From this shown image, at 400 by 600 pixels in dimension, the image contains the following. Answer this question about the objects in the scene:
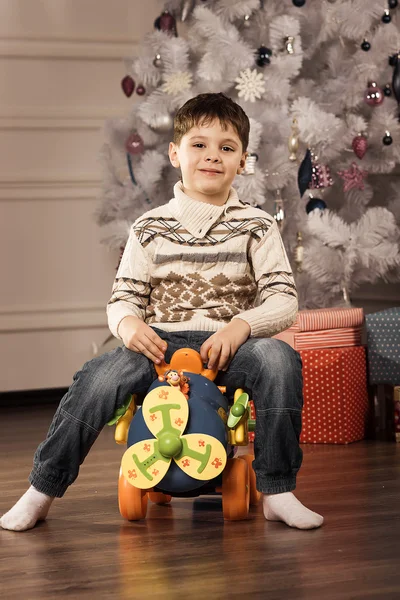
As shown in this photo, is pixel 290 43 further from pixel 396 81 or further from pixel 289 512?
pixel 289 512

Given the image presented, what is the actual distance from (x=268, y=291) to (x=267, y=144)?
3.60 feet

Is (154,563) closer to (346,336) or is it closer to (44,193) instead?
(346,336)

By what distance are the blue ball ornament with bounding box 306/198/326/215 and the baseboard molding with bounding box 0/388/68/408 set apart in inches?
44.0

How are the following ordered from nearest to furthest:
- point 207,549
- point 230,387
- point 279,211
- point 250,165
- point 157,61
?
point 207,549
point 230,387
point 250,165
point 279,211
point 157,61

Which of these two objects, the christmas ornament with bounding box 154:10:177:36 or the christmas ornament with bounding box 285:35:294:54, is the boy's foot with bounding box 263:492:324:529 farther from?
the christmas ornament with bounding box 154:10:177:36

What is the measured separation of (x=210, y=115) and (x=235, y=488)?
64 centimetres

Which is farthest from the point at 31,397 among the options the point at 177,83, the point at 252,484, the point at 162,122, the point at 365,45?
the point at 252,484

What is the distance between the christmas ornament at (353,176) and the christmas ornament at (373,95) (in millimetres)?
179

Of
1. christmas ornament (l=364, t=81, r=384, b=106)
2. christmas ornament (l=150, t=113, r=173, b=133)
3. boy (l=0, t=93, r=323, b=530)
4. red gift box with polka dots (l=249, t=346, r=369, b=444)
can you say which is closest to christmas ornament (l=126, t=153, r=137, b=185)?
christmas ornament (l=150, t=113, r=173, b=133)

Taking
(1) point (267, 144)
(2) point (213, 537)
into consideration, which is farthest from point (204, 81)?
(2) point (213, 537)

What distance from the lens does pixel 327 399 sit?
2.27 meters

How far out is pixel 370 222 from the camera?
8.35 ft

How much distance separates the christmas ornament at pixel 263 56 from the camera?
259cm

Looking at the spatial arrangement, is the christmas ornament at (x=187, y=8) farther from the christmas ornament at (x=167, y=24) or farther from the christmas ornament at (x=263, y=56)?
the christmas ornament at (x=263, y=56)
